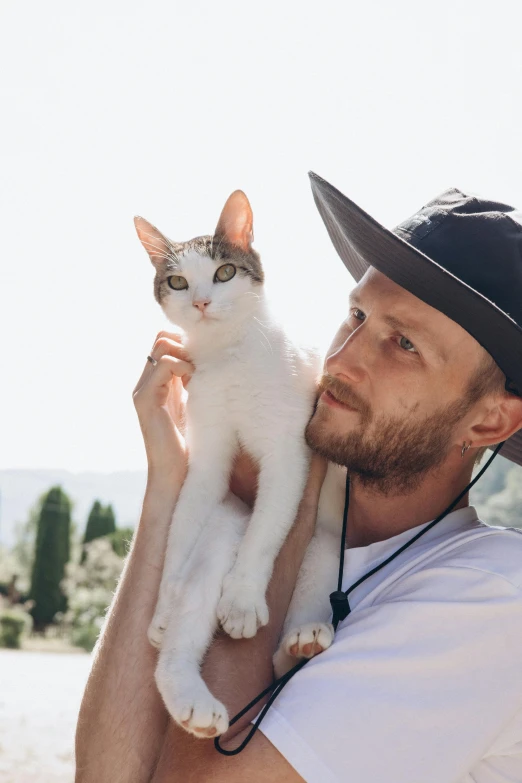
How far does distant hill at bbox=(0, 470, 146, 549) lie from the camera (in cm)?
1644

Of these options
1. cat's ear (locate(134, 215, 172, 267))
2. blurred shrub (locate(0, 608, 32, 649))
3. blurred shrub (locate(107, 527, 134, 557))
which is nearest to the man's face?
cat's ear (locate(134, 215, 172, 267))

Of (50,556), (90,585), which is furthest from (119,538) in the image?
(50,556)

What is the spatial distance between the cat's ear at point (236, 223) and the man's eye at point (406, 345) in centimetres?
73

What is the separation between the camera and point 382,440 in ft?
5.74

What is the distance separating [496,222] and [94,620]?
14.7 m

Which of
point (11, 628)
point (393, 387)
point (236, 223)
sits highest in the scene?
point (236, 223)

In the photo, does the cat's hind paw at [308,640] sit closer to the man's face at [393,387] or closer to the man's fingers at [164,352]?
the man's face at [393,387]

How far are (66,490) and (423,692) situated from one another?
15304 mm

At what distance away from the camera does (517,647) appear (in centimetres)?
138

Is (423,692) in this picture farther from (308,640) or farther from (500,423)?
(500,423)

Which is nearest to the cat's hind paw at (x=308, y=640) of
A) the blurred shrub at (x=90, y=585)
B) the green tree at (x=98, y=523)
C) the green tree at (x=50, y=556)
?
the blurred shrub at (x=90, y=585)

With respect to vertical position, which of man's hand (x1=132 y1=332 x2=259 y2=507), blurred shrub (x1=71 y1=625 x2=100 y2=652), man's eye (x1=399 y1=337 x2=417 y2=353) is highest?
man's eye (x1=399 y1=337 x2=417 y2=353)

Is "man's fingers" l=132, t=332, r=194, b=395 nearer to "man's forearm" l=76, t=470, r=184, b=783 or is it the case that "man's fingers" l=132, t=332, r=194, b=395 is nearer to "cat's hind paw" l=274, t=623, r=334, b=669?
"man's forearm" l=76, t=470, r=184, b=783

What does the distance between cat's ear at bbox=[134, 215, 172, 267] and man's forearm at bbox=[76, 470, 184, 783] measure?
2.99ft
